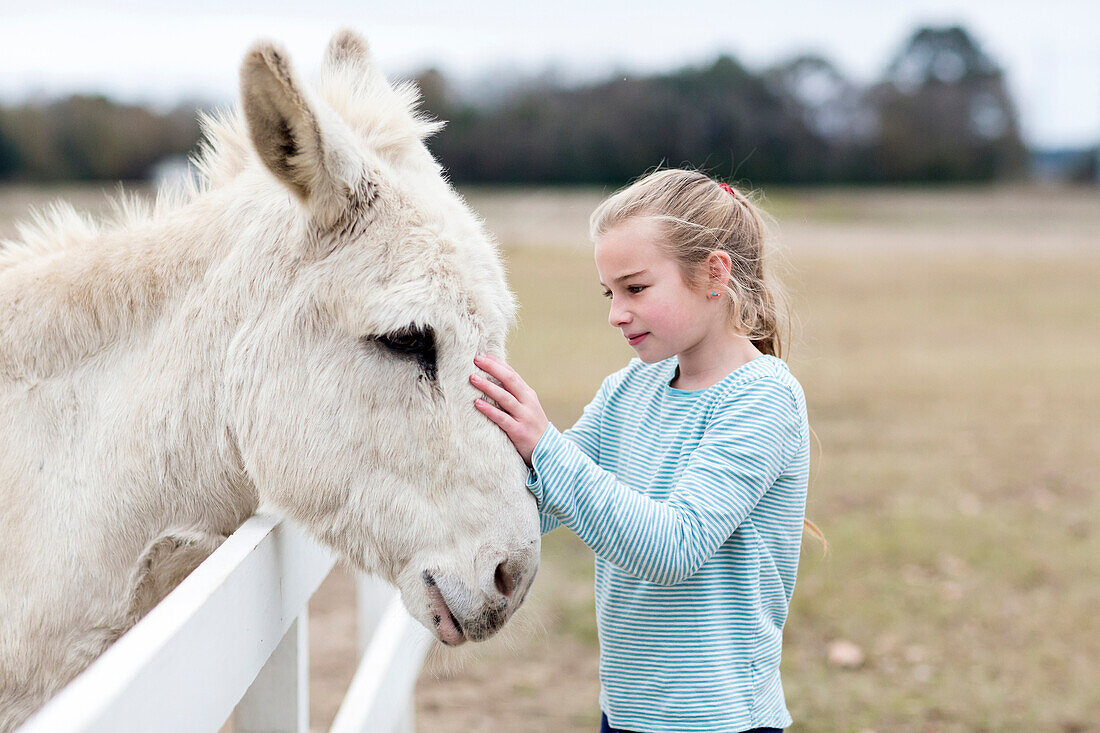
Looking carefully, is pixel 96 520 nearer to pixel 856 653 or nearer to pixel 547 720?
A: pixel 547 720

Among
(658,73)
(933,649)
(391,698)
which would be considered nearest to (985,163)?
(658,73)

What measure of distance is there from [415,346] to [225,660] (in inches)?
27.2

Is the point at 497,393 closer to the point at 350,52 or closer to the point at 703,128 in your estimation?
the point at 350,52

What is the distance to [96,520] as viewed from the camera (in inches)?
74.5

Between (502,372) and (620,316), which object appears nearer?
(502,372)

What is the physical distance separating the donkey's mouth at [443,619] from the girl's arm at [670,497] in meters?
0.27

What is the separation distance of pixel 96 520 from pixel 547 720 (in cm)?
277

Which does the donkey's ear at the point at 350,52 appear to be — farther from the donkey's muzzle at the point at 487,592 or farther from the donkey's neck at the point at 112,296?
the donkey's muzzle at the point at 487,592

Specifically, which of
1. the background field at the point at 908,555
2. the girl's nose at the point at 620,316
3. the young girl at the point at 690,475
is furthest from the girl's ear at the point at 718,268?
the background field at the point at 908,555

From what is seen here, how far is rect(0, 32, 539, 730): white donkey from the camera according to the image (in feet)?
5.77

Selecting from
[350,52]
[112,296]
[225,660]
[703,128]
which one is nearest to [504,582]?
[225,660]

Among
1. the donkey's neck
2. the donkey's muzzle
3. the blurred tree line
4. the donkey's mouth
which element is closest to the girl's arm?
the donkey's muzzle

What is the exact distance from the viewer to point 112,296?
2.02 metres

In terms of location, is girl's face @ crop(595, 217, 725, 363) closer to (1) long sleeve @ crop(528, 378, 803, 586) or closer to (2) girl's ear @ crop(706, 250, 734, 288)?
(2) girl's ear @ crop(706, 250, 734, 288)
